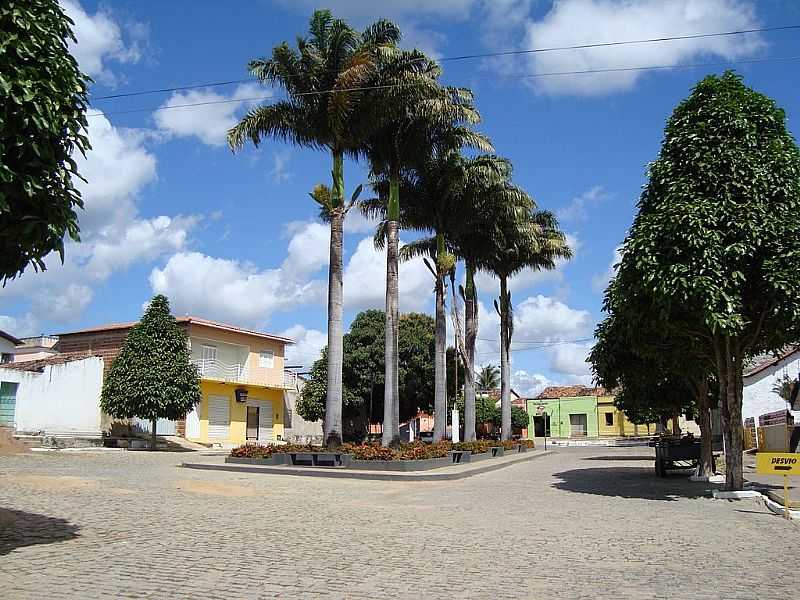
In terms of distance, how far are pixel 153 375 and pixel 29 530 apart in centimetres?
2346

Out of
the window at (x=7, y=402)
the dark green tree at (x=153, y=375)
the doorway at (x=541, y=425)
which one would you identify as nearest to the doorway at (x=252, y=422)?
the dark green tree at (x=153, y=375)

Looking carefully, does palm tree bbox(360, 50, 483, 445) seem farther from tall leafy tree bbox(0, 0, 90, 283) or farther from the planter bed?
tall leafy tree bbox(0, 0, 90, 283)

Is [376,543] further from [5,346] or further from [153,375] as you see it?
[5,346]

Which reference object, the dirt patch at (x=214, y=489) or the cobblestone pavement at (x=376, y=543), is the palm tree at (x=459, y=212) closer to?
the dirt patch at (x=214, y=489)

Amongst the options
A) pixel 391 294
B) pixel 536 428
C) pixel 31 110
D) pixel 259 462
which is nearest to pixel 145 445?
pixel 259 462

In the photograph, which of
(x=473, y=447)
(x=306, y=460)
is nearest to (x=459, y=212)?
(x=473, y=447)

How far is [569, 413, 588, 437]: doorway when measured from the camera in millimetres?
78688

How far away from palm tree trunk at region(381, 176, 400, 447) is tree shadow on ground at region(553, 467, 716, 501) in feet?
18.2

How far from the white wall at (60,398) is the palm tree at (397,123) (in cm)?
1837

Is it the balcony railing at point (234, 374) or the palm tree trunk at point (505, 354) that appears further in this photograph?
the balcony railing at point (234, 374)

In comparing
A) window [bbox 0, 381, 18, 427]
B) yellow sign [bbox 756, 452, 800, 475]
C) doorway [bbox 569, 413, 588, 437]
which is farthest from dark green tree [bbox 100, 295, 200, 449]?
doorway [bbox 569, 413, 588, 437]

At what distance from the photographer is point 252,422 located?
44.6 m

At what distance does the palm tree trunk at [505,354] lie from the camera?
3747 centimetres

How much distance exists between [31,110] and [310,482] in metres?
13.6
